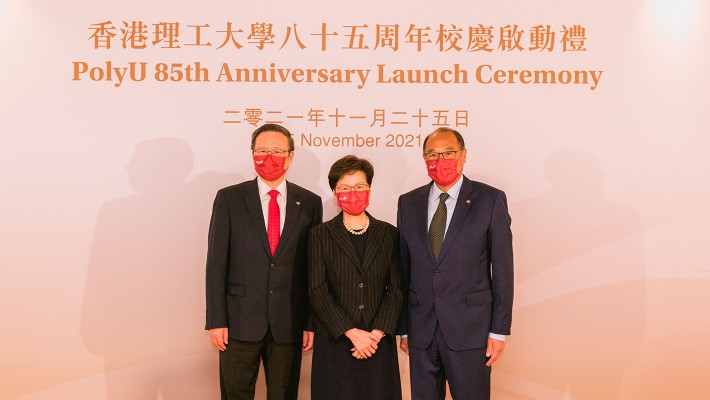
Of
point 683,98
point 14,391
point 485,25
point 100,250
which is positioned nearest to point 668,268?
point 683,98

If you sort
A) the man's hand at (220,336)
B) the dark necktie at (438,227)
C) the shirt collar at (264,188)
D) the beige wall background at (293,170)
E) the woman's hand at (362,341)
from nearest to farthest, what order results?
the woman's hand at (362,341) < the dark necktie at (438,227) < the man's hand at (220,336) < the shirt collar at (264,188) < the beige wall background at (293,170)

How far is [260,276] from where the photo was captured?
2.63m

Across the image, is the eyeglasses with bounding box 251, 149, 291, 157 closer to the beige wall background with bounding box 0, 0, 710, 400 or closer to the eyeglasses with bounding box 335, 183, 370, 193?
the eyeglasses with bounding box 335, 183, 370, 193

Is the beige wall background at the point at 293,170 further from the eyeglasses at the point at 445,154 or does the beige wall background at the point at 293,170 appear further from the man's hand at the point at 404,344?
the man's hand at the point at 404,344

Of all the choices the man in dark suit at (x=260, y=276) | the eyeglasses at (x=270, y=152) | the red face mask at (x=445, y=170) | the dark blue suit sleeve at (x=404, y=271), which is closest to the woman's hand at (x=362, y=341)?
the dark blue suit sleeve at (x=404, y=271)

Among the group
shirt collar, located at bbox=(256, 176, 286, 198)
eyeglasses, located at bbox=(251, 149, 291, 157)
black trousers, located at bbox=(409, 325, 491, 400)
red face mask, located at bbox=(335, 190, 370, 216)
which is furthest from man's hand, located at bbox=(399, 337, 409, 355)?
eyeglasses, located at bbox=(251, 149, 291, 157)

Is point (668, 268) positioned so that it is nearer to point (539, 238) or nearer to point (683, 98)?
point (539, 238)

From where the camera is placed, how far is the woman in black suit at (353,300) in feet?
7.94

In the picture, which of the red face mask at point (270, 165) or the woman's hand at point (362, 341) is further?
the red face mask at point (270, 165)

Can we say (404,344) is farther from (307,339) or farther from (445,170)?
(445,170)

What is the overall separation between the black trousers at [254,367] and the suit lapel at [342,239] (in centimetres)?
56

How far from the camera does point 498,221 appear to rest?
2459 mm

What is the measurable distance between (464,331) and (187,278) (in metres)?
1.61

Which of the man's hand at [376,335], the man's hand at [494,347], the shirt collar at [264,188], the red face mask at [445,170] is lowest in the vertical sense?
the man's hand at [494,347]
